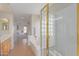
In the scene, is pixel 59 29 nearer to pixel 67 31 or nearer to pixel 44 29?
pixel 67 31

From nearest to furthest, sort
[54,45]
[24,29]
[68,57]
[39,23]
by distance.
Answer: [68,57] → [39,23] → [24,29] → [54,45]

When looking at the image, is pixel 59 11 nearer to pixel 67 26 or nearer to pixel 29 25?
pixel 67 26

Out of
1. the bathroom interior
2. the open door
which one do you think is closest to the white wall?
the bathroom interior

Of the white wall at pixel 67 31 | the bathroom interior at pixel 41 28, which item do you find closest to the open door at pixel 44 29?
the bathroom interior at pixel 41 28

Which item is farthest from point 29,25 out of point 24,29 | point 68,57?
point 68,57

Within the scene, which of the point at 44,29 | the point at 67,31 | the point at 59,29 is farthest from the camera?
the point at 59,29

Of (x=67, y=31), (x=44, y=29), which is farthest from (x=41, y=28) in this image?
(x=67, y=31)

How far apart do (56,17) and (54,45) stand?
0.33 metres

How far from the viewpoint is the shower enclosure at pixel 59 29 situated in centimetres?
109

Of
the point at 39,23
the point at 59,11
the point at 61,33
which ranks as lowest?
the point at 61,33

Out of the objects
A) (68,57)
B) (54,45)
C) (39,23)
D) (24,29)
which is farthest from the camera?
(54,45)

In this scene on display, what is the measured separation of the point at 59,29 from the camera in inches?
54.9

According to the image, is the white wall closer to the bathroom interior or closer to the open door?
the bathroom interior

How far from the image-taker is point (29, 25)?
1.33 metres
